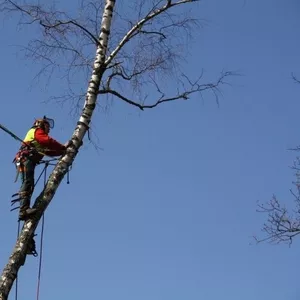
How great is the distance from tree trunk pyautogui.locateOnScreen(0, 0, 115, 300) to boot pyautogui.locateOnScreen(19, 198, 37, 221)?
51mm

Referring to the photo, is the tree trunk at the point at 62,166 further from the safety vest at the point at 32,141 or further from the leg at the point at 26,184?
the safety vest at the point at 32,141

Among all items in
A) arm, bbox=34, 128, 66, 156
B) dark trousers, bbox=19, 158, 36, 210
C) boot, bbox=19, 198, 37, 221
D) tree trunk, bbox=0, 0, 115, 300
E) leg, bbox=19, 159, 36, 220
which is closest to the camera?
tree trunk, bbox=0, 0, 115, 300

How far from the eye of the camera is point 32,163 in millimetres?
6613

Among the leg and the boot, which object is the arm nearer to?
the leg

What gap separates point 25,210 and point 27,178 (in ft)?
1.62

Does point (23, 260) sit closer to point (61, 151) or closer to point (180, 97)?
point (61, 151)

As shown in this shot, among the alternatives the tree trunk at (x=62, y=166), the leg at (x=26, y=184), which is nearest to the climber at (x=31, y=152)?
the leg at (x=26, y=184)

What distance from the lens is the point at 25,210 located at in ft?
20.2

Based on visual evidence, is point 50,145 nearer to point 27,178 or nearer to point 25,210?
point 27,178

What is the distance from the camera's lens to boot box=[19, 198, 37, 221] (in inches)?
239

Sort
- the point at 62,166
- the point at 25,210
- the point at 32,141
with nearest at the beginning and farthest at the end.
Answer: the point at 25,210 → the point at 62,166 → the point at 32,141

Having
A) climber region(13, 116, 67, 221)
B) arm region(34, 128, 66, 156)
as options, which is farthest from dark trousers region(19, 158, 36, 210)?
arm region(34, 128, 66, 156)

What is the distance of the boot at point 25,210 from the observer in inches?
239

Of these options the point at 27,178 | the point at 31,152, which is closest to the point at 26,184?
the point at 27,178
